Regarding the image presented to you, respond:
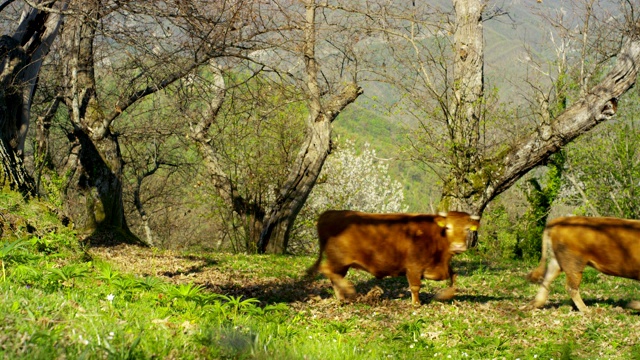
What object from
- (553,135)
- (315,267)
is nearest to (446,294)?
(315,267)

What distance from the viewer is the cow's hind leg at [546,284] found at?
10.5m

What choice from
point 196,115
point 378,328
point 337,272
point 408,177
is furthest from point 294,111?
point 408,177

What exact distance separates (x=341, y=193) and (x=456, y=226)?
124 feet

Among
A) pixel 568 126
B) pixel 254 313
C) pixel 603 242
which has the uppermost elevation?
pixel 568 126

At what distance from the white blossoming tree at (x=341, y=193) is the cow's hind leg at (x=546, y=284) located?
2528 centimetres

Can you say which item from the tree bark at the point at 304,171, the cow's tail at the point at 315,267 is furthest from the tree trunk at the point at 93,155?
the cow's tail at the point at 315,267

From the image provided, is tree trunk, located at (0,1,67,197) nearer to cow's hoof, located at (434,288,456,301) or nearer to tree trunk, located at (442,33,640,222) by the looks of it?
cow's hoof, located at (434,288,456,301)

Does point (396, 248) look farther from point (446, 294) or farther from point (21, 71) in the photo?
point (21, 71)

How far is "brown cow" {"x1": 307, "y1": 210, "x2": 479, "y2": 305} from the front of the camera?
419 inches

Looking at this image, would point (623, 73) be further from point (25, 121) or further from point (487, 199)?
point (25, 121)

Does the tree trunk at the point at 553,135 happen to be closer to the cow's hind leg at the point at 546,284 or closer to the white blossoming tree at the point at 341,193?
the cow's hind leg at the point at 546,284

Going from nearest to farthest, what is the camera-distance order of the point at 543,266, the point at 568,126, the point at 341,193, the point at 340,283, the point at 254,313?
the point at 254,313
the point at 340,283
the point at 543,266
the point at 568,126
the point at 341,193

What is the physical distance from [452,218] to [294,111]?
21.6 metres

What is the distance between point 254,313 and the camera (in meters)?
7.86
